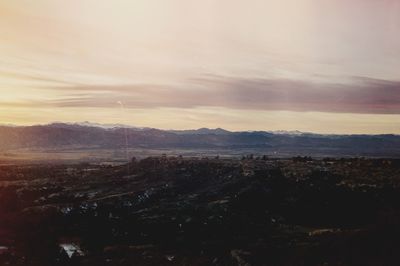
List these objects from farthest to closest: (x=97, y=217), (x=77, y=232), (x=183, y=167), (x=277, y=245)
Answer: (x=183, y=167)
(x=97, y=217)
(x=77, y=232)
(x=277, y=245)

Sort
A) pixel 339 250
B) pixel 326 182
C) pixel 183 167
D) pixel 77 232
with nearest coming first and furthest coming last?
pixel 339 250, pixel 77 232, pixel 326 182, pixel 183 167

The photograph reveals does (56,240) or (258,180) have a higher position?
(258,180)

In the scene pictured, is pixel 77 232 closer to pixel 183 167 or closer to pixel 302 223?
pixel 302 223

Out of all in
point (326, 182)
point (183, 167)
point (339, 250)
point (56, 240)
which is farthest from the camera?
point (183, 167)

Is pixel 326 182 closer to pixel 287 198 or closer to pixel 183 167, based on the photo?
pixel 287 198

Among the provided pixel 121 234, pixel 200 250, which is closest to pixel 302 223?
pixel 200 250

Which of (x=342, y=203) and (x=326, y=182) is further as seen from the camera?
(x=326, y=182)

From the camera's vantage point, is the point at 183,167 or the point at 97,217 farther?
the point at 183,167

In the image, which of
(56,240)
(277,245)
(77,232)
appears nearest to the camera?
(277,245)

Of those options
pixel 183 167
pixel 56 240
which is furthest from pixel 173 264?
pixel 183 167
